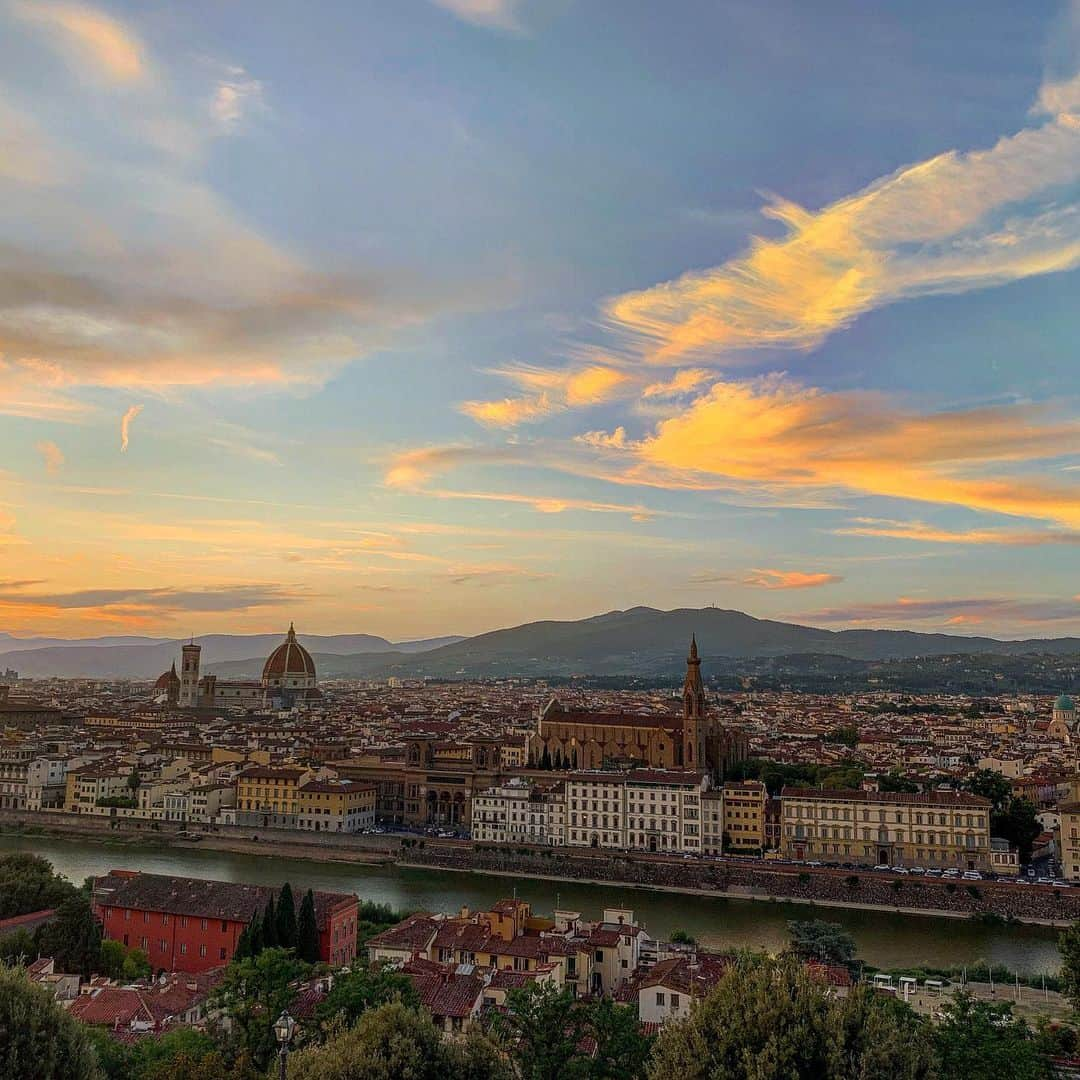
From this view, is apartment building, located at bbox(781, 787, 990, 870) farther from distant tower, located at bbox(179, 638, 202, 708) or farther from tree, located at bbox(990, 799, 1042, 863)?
distant tower, located at bbox(179, 638, 202, 708)

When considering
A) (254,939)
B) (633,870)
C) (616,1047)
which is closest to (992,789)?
(633,870)

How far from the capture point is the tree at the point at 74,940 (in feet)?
47.3

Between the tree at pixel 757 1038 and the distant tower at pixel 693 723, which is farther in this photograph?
the distant tower at pixel 693 723

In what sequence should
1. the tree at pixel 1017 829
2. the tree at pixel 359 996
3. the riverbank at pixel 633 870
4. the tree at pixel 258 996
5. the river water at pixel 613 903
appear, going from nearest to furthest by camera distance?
the tree at pixel 359 996, the tree at pixel 258 996, the river water at pixel 613 903, the riverbank at pixel 633 870, the tree at pixel 1017 829

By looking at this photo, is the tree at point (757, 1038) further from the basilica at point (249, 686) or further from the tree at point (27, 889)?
the basilica at point (249, 686)

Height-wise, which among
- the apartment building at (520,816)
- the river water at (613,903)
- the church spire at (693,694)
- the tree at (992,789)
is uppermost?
the church spire at (693,694)

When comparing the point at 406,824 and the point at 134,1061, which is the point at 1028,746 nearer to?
the point at 406,824

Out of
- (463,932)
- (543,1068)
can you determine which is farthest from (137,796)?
(543,1068)

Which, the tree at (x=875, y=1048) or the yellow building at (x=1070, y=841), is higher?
the tree at (x=875, y=1048)

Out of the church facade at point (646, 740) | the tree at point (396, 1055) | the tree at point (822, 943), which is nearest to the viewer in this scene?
the tree at point (396, 1055)

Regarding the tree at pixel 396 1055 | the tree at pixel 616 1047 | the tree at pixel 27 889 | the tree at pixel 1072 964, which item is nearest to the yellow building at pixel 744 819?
the tree at pixel 1072 964

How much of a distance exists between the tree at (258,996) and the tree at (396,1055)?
1.98m

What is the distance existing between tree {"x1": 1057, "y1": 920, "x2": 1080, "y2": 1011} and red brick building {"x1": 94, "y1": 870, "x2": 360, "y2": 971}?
32.1 ft

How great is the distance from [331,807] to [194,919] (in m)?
15.9
